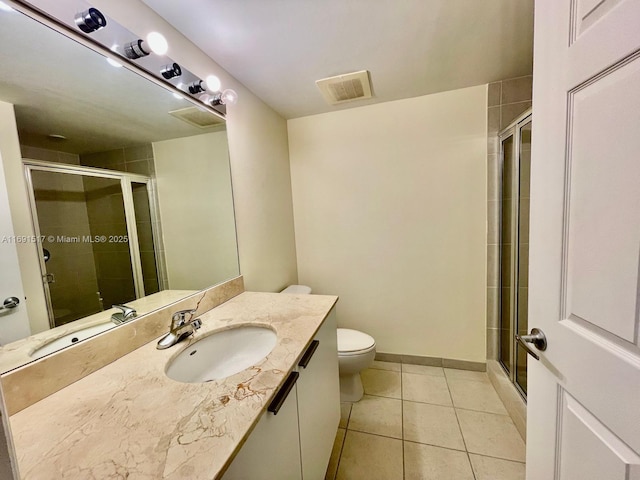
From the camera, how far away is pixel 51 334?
2.58 feet

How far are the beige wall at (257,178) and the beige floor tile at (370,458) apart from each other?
1.10 metres

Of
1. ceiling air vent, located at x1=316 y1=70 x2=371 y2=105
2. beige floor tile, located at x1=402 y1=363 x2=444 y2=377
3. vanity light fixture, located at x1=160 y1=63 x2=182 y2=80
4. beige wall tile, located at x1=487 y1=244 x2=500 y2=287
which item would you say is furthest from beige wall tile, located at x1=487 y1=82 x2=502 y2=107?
beige floor tile, located at x1=402 y1=363 x2=444 y2=377

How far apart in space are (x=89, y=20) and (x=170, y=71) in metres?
0.33

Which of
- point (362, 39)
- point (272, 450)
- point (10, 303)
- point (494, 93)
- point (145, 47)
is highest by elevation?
point (362, 39)

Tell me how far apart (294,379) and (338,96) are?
1.86 meters

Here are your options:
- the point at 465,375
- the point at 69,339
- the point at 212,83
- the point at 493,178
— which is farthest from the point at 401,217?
the point at 69,339

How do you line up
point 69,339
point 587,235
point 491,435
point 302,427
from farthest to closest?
point 491,435, point 302,427, point 69,339, point 587,235

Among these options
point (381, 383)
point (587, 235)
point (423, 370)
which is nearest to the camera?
point (587, 235)

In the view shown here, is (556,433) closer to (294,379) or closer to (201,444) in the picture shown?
(294,379)

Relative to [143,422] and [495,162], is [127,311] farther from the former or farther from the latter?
[495,162]

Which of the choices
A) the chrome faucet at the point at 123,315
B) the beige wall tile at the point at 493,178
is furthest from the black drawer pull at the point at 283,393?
the beige wall tile at the point at 493,178

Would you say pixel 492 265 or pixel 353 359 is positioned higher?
pixel 492 265

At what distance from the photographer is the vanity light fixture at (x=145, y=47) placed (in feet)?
3.15

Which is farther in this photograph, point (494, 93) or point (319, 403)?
point (494, 93)
